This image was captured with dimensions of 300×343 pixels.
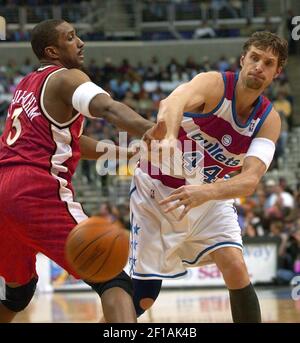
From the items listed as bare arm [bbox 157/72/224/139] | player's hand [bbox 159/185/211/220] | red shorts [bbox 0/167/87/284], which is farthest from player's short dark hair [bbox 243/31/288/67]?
red shorts [bbox 0/167/87/284]

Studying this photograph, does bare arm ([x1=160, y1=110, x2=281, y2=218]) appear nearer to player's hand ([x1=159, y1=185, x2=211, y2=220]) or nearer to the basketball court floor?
player's hand ([x1=159, y1=185, x2=211, y2=220])

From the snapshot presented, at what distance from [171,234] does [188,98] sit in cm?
125

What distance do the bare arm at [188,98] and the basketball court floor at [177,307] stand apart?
11.8 feet

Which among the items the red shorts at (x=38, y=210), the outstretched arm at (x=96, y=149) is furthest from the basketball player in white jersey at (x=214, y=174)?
the red shorts at (x=38, y=210)

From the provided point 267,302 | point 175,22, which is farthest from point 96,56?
point 267,302

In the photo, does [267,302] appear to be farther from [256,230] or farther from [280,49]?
[280,49]

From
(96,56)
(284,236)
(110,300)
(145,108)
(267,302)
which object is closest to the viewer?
(110,300)

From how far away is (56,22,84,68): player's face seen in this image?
5.23 meters

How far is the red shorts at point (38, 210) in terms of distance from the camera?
4.86 meters

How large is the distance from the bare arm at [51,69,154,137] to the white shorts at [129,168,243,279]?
1.48m

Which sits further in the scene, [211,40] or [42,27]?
[211,40]

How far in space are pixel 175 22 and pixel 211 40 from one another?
133cm

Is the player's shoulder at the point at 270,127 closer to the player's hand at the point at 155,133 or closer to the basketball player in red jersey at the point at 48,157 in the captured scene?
the basketball player in red jersey at the point at 48,157
